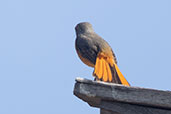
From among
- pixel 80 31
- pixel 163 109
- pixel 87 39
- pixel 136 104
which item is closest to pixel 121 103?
pixel 136 104

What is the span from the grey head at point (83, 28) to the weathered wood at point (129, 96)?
12.9ft

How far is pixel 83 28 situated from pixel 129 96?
4170 mm

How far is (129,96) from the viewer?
2594mm

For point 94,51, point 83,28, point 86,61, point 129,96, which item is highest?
point 83,28

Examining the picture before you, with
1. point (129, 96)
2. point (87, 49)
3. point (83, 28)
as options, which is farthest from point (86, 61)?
point (129, 96)

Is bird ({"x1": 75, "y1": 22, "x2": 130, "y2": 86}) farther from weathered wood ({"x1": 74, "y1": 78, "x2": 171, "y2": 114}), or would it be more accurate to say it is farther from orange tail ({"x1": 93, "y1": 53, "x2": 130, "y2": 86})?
weathered wood ({"x1": 74, "y1": 78, "x2": 171, "y2": 114})

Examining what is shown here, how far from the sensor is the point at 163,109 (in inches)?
104

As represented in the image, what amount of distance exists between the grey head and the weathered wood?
155 inches

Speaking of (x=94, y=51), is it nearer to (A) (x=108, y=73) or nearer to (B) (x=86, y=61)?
(B) (x=86, y=61)

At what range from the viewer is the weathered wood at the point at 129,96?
2.57 m

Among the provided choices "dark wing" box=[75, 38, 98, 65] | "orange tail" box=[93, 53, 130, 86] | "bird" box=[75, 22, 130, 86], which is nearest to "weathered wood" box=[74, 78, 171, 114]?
"orange tail" box=[93, 53, 130, 86]

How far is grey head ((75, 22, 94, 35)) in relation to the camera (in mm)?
6575

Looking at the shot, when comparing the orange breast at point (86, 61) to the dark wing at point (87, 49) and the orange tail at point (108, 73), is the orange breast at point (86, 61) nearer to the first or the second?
the dark wing at point (87, 49)

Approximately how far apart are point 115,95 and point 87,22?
4.37 metres
